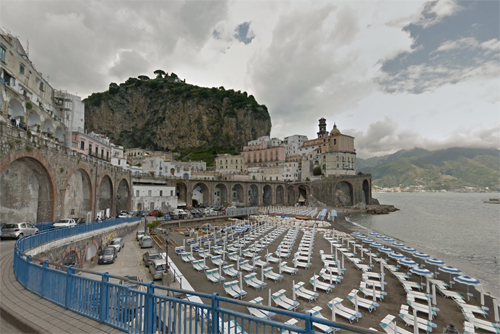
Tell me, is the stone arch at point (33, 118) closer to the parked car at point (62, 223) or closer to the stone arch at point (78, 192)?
the stone arch at point (78, 192)

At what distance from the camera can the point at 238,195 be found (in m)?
62.1

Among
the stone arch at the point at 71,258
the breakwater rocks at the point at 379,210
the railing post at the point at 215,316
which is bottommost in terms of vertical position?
the breakwater rocks at the point at 379,210

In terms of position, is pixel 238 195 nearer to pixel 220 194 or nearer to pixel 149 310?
pixel 220 194

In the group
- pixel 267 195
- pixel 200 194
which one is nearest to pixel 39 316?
pixel 200 194

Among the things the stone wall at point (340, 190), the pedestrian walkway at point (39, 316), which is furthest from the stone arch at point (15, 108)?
the stone wall at point (340, 190)

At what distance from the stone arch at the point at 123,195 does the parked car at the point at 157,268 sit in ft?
77.5

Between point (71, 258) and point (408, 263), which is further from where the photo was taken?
point (408, 263)

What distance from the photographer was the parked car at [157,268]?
12750 mm

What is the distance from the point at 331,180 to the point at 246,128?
162 ft

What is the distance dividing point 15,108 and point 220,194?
136 feet

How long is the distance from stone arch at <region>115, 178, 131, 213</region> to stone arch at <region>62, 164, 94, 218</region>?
1058cm

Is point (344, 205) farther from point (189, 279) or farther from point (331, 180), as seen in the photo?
point (189, 279)

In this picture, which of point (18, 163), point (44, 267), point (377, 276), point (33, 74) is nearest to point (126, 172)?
point (33, 74)

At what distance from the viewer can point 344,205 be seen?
229ft
